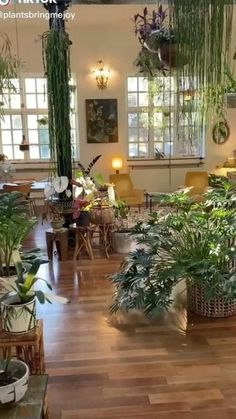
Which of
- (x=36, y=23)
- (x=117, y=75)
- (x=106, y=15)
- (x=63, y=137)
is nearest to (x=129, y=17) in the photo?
(x=106, y=15)

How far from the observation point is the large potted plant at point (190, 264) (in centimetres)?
358

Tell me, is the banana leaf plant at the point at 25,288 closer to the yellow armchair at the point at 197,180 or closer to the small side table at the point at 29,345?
the small side table at the point at 29,345

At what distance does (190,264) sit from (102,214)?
2.21 meters

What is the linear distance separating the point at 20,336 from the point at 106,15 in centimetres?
772

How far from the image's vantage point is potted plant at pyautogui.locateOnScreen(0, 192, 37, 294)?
248 centimetres

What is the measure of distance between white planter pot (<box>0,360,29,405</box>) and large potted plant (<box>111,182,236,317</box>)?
1697mm

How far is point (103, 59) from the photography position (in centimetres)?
929

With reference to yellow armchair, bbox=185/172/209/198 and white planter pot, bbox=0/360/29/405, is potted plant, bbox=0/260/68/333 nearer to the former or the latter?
white planter pot, bbox=0/360/29/405

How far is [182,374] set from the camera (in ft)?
9.34

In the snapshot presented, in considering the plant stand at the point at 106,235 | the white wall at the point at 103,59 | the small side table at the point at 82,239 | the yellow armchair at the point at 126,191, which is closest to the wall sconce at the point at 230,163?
the white wall at the point at 103,59

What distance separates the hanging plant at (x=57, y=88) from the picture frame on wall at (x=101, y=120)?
496 centimetres

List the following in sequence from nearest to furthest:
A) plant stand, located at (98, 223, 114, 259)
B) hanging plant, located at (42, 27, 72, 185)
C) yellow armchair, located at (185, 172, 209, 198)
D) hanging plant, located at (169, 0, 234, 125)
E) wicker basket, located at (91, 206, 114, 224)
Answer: hanging plant, located at (169, 0, 234, 125) < hanging plant, located at (42, 27, 72, 185) < wicker basket, located at (91, 206, 114, 224) < plant stand, located at (98, 223, 114, 259) < yellow armchair, located at (185, 172, 209, 198)

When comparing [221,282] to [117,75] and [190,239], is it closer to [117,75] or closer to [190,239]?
[190,239]


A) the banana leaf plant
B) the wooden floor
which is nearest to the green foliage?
the banana leaf plant
